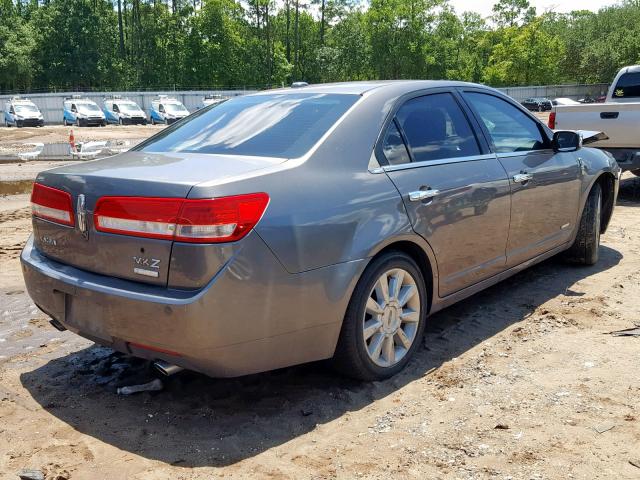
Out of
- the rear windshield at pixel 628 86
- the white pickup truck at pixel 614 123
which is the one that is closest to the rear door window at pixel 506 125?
the white pickup truck at pixel 614 123

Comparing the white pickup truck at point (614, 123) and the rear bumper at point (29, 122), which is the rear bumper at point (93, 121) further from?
the white pickup truck at point (614, 123)

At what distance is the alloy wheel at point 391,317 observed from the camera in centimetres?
355

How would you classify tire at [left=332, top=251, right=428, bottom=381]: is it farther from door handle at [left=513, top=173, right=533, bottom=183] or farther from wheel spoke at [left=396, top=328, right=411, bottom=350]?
door handle at [left=513, top=173, right=533, bottom=183]

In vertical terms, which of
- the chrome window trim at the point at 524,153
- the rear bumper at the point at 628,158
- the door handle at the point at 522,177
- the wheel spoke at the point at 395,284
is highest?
the chrome window trim at the point at 524,153

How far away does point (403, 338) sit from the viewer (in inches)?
149

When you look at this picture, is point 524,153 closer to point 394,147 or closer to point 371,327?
point 394,147

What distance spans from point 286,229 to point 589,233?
3.79 metres

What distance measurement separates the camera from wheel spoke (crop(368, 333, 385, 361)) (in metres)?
3.58

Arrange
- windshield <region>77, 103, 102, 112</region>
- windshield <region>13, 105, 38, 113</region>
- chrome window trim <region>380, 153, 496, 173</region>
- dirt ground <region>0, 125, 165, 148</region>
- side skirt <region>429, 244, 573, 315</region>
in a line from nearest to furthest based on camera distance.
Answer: chrome window trim <region>380, 153, 496, 173</region> → side skirt <region>429, 244, 573, 315</region> → dirt ground <region>0, 125, 165, 148</region> → windshield <region>13, 105, 38, 113</region> → windshield <region>77, 103, 102, 112</region>

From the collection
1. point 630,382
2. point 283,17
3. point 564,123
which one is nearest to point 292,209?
point 630,382

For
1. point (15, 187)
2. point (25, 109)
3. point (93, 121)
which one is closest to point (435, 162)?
point (15, 187)

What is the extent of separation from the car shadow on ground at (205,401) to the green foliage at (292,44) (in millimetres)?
A: 73228

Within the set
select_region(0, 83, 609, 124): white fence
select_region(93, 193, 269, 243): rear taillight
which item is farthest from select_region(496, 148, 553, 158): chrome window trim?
select_region(0, 83, 609, 124): white fence

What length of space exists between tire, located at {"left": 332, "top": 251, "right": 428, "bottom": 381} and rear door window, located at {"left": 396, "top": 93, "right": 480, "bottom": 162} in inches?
28.6
